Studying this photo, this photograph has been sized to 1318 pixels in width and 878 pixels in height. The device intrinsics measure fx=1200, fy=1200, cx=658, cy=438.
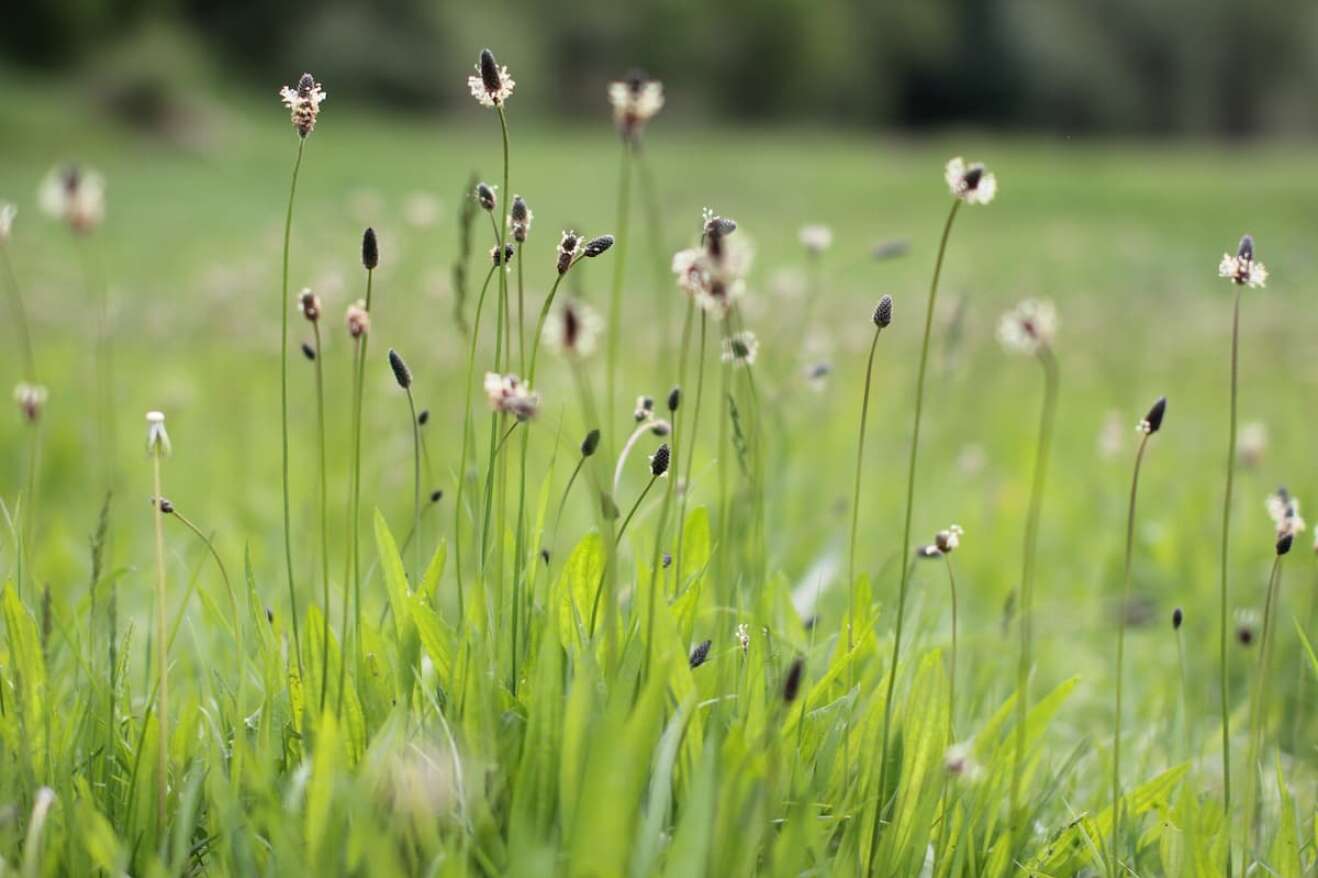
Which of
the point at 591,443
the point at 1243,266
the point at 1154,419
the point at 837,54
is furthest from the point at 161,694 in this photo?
the point at 837,54

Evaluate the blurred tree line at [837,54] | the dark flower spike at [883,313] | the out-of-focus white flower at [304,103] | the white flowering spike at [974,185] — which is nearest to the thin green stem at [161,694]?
the out-of-focus white flower at [304,103]

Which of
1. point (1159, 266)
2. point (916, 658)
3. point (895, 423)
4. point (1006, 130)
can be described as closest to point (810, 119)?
point (1006, 130)

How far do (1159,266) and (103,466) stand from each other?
10379mm

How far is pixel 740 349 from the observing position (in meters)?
1.39

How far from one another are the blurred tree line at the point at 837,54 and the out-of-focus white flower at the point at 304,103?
32.9 m

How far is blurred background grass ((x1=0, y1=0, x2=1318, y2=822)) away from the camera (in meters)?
3.28

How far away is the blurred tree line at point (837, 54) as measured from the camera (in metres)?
36.0

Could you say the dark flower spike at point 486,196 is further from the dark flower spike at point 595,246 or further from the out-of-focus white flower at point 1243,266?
the out-of-focus white flower at point 1243,266

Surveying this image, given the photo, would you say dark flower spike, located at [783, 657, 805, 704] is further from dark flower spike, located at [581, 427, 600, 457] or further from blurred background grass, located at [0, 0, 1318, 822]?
blurred background grass, located at [0, 0, 1318, 822]

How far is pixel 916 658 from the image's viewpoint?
1.92 meters

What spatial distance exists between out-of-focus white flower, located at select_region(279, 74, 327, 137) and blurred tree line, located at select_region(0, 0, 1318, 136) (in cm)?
3288

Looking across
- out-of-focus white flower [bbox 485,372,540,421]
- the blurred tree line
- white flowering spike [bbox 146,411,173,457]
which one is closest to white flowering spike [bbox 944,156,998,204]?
out-of-focus white flower [bbox 485,372,540,421]

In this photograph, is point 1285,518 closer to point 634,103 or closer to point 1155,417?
point 1155,417

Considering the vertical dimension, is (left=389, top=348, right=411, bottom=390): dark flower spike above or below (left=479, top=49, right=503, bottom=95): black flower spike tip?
below
